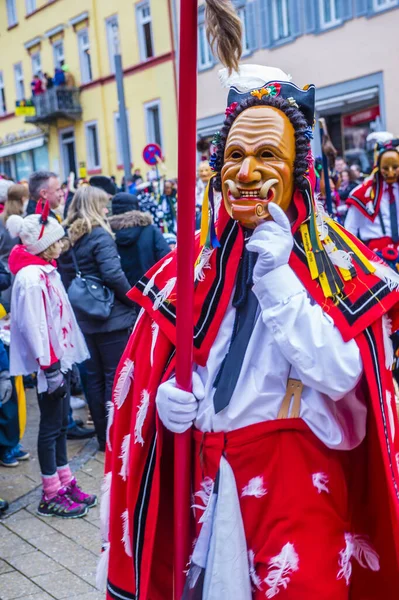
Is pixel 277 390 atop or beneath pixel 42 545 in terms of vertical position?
atop

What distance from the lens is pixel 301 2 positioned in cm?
1634

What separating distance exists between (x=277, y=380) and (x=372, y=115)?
48.8ft

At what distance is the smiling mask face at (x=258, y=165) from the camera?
2139mm

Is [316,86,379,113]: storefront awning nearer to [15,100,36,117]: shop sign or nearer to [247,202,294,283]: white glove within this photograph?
[15,100,36,117]: shop sign

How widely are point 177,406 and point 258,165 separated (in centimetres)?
71

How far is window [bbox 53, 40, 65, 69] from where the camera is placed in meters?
22.1

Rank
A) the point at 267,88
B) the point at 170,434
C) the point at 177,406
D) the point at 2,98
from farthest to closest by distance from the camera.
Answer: the point at 2,98, the point at 170,434, the point at 267,88, the point at 177,406

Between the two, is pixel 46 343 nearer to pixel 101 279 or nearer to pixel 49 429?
pixel 49 429

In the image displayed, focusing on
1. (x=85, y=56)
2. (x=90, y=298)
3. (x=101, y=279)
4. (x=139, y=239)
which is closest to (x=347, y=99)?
(x=85, y=56)

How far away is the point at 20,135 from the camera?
2842 centimetres

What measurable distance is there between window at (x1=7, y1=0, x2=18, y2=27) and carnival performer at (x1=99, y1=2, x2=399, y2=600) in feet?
32.6

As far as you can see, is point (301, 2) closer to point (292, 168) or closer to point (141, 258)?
point (141, 258)

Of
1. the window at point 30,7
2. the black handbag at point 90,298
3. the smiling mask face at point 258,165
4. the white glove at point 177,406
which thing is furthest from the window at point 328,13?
the white glove at point 177,406

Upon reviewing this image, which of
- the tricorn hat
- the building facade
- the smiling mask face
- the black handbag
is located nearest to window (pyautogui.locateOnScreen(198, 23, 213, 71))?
the building facade
